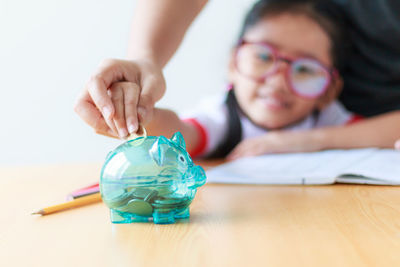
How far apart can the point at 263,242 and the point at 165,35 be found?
43 centimetres

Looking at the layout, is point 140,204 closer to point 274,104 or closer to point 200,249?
point 200,249

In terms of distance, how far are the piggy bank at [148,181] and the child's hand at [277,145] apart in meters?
0.50

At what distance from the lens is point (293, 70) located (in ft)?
3.31

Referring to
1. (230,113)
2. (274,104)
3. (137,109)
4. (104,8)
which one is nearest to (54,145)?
(104,8)

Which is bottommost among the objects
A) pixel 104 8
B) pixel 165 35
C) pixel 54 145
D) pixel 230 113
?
pixel 54 145

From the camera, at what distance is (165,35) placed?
2.34 feet

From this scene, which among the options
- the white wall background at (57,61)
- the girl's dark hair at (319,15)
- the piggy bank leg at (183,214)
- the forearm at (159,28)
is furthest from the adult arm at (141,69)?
the white wall background at (57,61)

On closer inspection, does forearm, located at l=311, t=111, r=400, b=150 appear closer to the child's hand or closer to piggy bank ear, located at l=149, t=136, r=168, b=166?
the child's hand

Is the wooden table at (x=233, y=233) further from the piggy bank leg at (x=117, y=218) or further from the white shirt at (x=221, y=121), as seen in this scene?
the white shirt at (x=221, y=121)

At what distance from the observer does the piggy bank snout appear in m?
0.44

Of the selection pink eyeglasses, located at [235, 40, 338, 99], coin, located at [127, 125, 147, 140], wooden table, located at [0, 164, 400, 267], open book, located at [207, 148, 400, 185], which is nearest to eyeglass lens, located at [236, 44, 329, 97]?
pink eyeglasses, located at [235, 40, 338, 99]

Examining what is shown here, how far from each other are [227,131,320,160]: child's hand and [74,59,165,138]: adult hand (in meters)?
0.41

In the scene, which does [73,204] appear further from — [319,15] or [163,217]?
[319,15]

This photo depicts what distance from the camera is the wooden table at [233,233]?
0.35 m
